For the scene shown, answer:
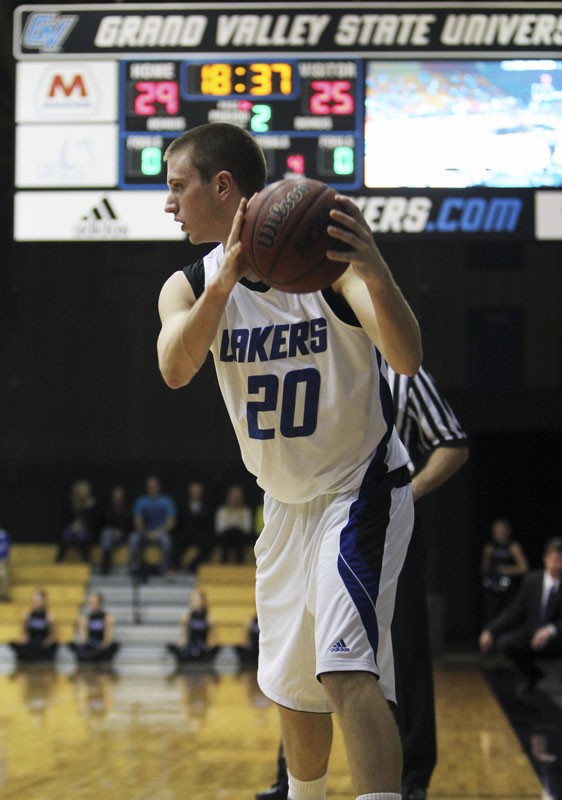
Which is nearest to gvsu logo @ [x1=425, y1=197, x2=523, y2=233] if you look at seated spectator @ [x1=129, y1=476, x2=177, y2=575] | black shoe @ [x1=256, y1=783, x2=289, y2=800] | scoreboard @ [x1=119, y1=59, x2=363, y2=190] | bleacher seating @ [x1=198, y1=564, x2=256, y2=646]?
scoreboard @ [x1=119, y1=59, x2=363, y2=190]

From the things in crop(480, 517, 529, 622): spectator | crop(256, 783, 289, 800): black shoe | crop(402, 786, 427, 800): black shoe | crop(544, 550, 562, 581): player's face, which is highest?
crop(402, 786, 427, 800): black shoe

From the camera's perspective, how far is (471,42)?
6.85m

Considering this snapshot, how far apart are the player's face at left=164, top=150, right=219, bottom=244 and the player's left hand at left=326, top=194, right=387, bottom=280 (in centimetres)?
47

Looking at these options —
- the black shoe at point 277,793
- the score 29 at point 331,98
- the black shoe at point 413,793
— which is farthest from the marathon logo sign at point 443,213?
the black shoe at point 413,793

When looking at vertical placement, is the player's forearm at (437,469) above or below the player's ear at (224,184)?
below

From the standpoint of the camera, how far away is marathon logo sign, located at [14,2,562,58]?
6.83 metres

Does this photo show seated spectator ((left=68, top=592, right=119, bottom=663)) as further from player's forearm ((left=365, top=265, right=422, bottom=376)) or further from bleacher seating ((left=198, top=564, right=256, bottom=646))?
player's forearm ((left=365, top=265, right=422, bottom=376))

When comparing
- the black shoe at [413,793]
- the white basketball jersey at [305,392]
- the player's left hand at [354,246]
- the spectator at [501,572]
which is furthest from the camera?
the spectator at [501,572]

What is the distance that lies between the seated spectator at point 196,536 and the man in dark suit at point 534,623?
701 cm

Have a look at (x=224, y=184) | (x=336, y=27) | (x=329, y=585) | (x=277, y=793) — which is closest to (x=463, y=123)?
(x=336, y=27)

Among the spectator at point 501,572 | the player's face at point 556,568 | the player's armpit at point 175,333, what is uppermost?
the player's armpit at point 175,333

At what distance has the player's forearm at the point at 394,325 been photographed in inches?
93.9

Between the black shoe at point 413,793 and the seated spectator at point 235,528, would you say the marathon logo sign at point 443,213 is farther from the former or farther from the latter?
the seated spectator at point 235,528

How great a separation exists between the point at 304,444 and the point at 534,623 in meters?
7.77
